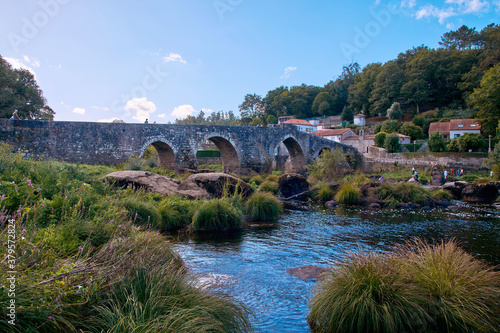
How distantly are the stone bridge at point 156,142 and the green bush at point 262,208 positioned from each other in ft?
34.4

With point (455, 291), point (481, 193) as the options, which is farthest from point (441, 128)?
point (455, 291)

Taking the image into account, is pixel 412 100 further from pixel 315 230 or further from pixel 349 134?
pixel 315 230

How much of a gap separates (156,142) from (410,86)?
207 feet

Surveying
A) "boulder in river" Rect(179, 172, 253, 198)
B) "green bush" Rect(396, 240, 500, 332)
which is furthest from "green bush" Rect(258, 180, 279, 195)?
"green bush" Rect(396, 240, 500, 332)

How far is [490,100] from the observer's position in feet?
130

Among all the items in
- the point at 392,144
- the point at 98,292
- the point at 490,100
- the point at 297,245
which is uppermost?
the point at 490,100

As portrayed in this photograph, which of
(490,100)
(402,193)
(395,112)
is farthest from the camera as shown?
(395,112)

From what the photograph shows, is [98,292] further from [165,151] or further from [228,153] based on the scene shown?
[228,153]

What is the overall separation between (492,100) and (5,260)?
4776 cm

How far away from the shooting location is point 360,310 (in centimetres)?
441

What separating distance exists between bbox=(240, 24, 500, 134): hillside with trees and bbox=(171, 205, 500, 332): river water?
52265mm

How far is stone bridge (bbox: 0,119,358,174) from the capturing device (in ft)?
66.4

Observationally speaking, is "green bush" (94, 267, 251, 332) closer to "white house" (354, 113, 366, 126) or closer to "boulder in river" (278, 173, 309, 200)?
"boulder in river" (278, 173, 309, 200)

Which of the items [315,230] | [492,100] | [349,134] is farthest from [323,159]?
[349,134]
